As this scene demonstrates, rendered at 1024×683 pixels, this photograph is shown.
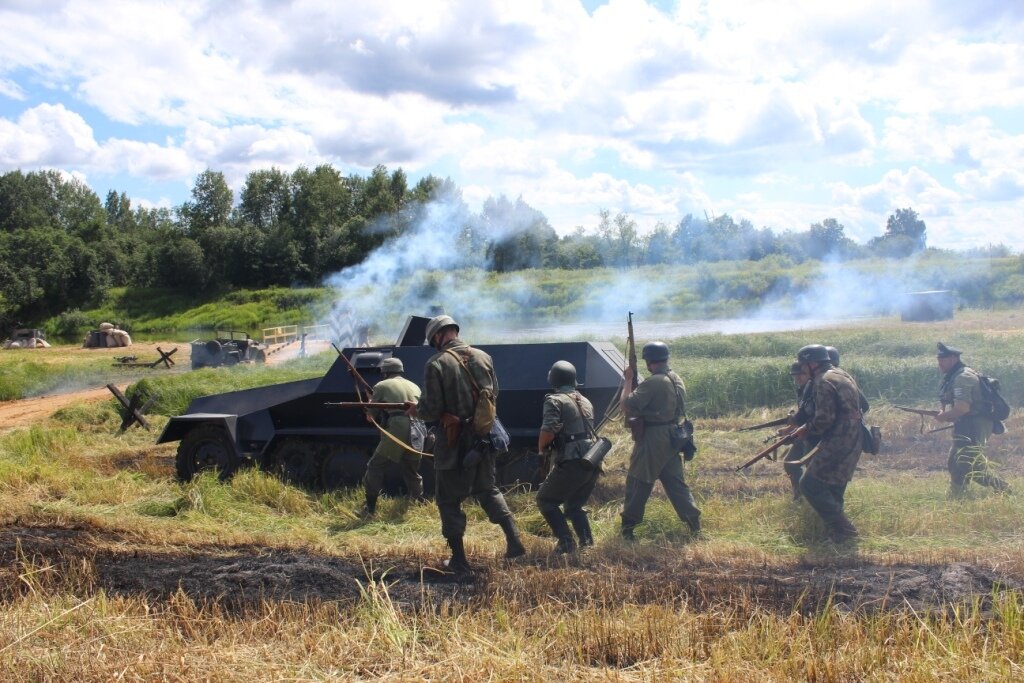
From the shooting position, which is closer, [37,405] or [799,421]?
[799,421]

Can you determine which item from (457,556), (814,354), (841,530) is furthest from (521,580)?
(814,354)

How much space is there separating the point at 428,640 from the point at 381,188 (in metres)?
26.8

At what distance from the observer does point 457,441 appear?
6.38 meters

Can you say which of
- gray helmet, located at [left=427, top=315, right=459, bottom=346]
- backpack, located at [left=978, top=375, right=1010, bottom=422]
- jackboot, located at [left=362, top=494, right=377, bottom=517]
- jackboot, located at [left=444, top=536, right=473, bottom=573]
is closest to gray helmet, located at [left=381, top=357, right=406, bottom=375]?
jackboot, located at [left=362, top=494, right=377, bottom=517]

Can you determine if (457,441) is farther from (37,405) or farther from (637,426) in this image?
(37,405)

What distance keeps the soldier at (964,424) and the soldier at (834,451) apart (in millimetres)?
1800

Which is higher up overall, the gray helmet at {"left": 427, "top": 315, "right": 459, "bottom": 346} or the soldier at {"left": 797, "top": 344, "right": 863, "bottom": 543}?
the gray helmet at {"left": 427, "top": 315, "right": 459, "bottom": 346}

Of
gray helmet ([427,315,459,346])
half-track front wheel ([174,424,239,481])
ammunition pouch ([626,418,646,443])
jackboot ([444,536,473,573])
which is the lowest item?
jackboot ([444,536,473,573])

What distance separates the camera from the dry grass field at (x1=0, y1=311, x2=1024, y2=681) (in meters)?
4.35

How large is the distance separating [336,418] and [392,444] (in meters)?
1.52

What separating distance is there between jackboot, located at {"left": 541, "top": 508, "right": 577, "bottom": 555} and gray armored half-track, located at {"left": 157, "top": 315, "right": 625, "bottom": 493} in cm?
219

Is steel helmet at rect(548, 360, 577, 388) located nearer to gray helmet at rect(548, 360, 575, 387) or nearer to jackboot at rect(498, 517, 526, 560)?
gray helmet at rect(548, 360, 575, 387)

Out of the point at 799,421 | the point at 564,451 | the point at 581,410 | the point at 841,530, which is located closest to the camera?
the point at 564,451

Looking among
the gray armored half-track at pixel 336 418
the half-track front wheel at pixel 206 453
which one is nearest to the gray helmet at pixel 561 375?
the gray armored half-track at pixel 336 418
